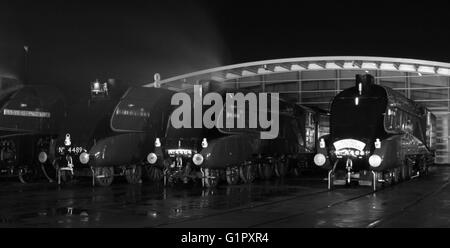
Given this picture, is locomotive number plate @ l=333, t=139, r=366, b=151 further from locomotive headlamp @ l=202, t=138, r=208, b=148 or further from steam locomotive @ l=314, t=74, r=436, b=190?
locomotive headlamp @ l=202, t=138, r=208, b=148

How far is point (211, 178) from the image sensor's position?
20734 millimetres

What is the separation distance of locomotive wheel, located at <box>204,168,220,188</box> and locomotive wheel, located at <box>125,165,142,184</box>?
382 centimetres

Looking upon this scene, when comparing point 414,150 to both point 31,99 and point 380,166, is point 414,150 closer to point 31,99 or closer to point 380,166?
point 380,166

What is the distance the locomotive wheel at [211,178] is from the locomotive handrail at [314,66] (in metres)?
17.3

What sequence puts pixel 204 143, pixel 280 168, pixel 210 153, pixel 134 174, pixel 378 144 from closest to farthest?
pixel 378 144 < pixel 210 153 < pixel 204 143 < pixel 134 174 < pixel 280 168

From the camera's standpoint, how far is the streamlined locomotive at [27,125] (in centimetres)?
2309

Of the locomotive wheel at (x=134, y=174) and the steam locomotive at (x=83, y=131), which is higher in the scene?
the steam locomotive at (x=83, y=131)

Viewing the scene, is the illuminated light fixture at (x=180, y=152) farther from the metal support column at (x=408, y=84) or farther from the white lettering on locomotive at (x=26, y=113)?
the metal support column at (x=408, y=84)

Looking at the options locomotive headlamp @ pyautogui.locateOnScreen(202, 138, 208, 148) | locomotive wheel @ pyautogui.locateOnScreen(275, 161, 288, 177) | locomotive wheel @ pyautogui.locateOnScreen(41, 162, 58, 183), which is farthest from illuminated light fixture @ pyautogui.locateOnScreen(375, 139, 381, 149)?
locomotive wheel @ pyautogui.locateOnScreen(41, 162, 58, 183)

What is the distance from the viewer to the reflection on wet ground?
463 inches

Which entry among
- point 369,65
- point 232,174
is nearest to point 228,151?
point 232,174

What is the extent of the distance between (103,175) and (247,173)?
228 inches

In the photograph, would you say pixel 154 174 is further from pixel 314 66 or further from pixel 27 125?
pixel 314 66

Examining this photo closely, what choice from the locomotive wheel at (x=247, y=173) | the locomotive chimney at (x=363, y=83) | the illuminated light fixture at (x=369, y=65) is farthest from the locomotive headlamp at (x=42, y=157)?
the illuminated light fixture at (x=369, y=65)
